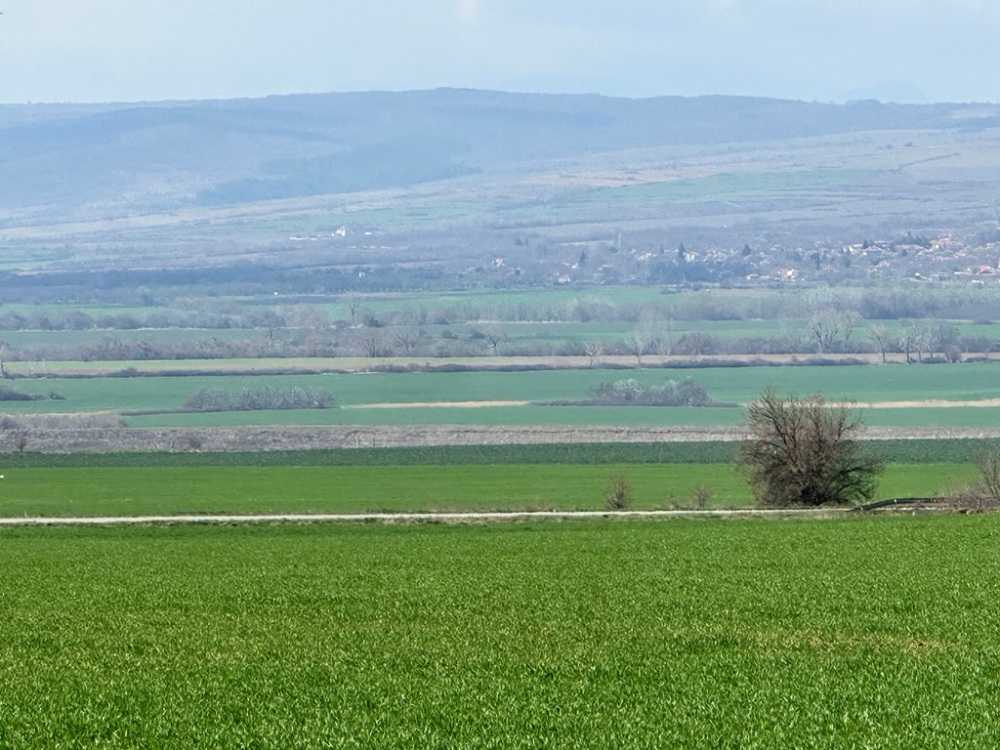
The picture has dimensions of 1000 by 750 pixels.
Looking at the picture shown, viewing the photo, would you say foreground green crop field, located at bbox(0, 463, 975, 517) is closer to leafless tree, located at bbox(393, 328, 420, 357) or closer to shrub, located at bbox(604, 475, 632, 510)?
shrub, located at bbox(604, 475, 632, 510)

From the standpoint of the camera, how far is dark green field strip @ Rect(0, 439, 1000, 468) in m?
74.8

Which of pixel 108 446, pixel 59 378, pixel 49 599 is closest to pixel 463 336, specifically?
pixel 59 378

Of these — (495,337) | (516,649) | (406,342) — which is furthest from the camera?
(495,337)

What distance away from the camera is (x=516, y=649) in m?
20.4

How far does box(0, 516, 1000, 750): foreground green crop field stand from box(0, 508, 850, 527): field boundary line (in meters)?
12.4

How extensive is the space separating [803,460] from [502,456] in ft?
90.0

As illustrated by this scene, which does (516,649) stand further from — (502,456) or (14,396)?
(14,396)

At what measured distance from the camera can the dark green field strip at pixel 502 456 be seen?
2943 inches

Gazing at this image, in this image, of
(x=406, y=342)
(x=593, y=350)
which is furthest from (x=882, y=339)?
(x=406, y=342)

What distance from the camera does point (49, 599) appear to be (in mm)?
26406

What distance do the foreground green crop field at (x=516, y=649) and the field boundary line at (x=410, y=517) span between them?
12.4 metres

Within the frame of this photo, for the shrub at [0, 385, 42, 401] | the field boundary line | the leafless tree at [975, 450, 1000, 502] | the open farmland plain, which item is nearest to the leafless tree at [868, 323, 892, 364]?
the open farmland plain

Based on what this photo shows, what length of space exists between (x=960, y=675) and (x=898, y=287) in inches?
7281

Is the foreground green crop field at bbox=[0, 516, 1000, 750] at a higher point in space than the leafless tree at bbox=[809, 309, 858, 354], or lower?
higher
